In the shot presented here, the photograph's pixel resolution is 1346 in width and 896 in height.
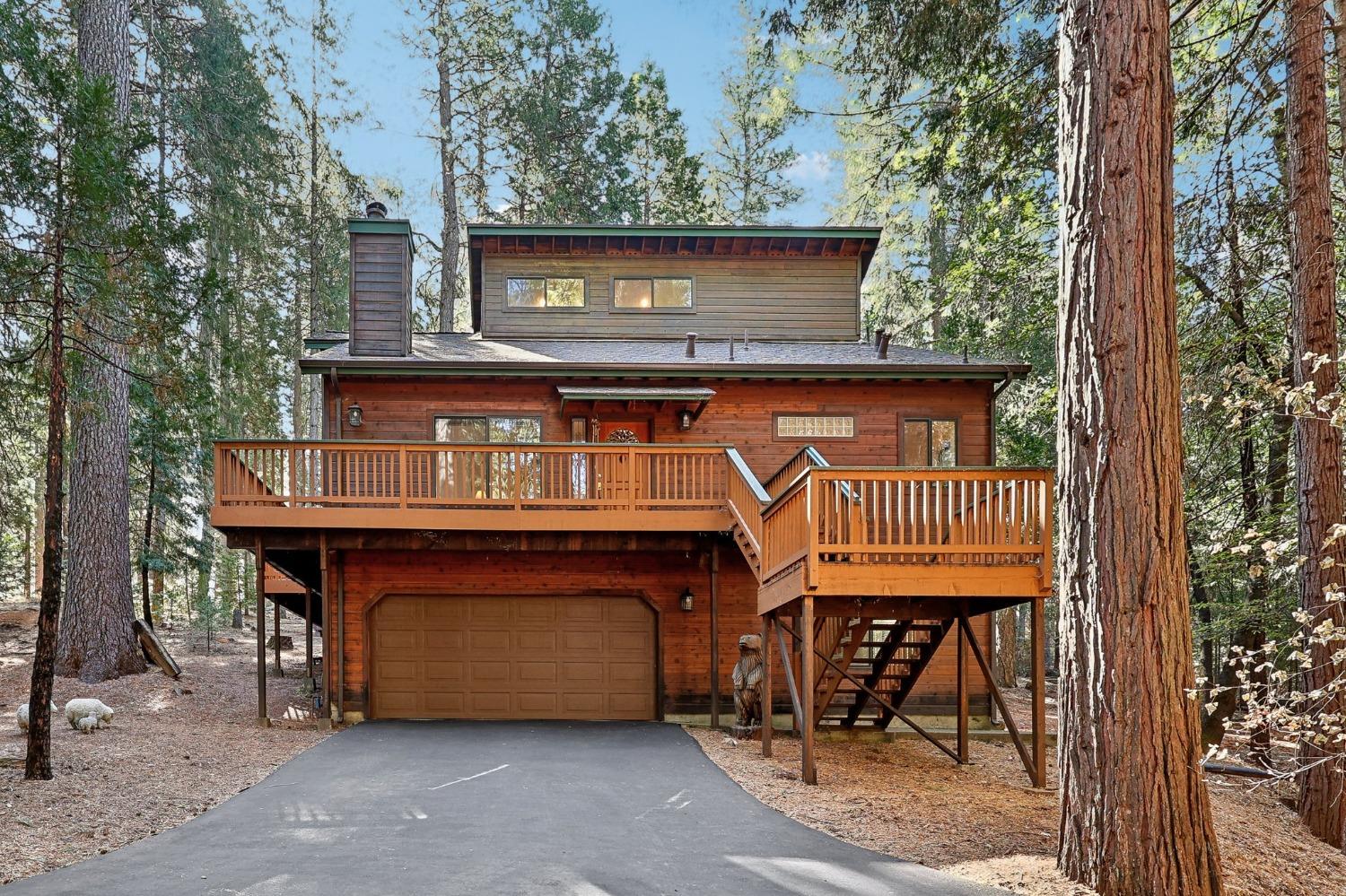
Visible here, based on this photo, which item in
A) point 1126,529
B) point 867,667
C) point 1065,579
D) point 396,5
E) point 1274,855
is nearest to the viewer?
point 1126,529

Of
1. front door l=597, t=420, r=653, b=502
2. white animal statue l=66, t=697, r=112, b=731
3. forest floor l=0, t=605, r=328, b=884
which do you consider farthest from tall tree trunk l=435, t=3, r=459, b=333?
white animal statue l=66, t=697, r=112, b=731

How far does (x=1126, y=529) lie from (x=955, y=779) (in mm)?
4873

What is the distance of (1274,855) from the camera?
24.2 ft

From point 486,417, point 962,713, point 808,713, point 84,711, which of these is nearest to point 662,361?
point 486,417

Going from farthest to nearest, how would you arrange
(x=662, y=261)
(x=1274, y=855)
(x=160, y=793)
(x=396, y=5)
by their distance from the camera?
(x=396, y=5) < (x=662, y=261) < (x=160, y=793) < (x=1274, y=855)

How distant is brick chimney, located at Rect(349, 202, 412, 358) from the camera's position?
15.0 m

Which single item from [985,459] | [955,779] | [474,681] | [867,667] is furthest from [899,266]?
[955,779]

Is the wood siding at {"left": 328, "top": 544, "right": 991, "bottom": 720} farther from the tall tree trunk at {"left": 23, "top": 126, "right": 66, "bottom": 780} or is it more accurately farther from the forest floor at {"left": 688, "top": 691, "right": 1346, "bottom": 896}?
the tall tree trunk at {"left": 23, "top": 126, "right": 66, "bottom": 780}

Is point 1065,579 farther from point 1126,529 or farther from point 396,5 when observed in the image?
point 396,5

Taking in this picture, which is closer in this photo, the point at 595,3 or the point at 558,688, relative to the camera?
the point at 558,688

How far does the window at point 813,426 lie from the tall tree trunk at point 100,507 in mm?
9911

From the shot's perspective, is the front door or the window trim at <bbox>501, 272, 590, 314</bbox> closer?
the front door

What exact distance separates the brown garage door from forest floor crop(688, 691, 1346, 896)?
2656 mm

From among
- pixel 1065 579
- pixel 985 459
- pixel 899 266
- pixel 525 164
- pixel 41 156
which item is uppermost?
pixel 525 164
